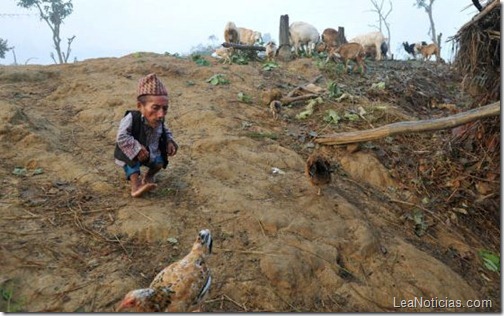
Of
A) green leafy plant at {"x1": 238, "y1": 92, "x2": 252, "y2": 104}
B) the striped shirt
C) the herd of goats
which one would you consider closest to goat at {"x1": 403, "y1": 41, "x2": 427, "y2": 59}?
the herd of goats

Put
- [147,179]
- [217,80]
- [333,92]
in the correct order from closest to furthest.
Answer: [147,179]
[333,92]
[217,80]

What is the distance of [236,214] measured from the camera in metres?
3.60

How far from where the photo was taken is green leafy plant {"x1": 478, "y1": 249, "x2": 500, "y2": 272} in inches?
156

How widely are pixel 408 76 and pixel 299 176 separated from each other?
291 inches

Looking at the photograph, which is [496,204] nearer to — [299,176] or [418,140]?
[418,140]

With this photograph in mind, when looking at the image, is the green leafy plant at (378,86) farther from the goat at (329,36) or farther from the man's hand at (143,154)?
the goat at (329,36)

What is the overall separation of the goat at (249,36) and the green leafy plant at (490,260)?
10446 millimetres

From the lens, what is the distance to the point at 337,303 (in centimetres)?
297

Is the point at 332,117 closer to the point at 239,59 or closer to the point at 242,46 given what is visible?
the point at 239,59

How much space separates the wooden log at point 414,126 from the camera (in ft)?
12.4

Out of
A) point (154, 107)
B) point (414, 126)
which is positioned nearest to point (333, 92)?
point (414, 126)

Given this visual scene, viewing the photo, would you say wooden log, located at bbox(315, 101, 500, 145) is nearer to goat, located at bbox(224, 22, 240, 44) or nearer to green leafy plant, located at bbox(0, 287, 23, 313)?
green leafy plant, located at bbox(0, 287, 23, 313)

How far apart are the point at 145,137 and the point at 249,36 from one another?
1040cm

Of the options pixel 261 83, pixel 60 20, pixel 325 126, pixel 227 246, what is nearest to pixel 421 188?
pixel 325 126
